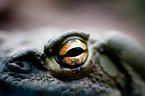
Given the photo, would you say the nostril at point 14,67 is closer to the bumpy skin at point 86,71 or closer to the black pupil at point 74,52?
the bumpy skin at point 86,71

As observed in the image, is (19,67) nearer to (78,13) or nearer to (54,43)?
(54,43)

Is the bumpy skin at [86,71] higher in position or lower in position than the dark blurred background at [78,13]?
lower

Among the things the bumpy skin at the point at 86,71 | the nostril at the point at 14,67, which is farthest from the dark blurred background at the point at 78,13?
the nostril at the point at 14,67

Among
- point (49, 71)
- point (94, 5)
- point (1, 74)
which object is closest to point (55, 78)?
point (49, 71)

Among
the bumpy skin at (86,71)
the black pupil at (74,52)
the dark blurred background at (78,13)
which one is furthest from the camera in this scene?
the dark blurred background at (78,13)

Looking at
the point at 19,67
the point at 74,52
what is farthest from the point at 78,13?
the point at 19,67

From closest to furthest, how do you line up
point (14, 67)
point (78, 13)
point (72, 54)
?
point (14, 67), point (72, 54), point (78, 13)
